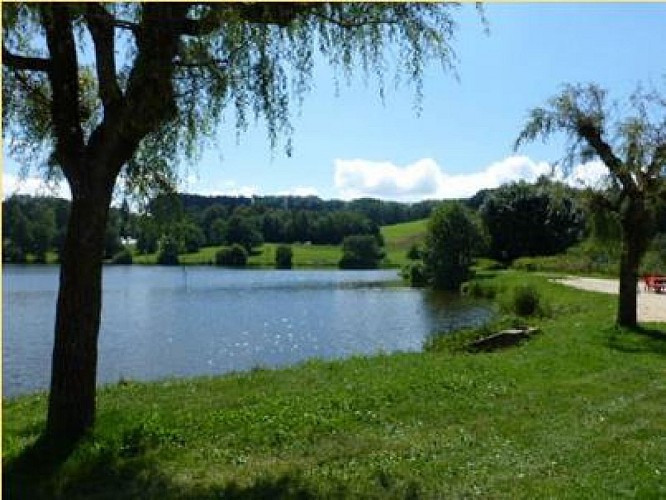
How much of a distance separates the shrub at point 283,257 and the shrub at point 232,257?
6.60 meters

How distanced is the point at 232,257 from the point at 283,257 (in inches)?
429

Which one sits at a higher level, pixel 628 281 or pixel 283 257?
pixel 628 281

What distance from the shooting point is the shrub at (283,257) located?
150750 mm

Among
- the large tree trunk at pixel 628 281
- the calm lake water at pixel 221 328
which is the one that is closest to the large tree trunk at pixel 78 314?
the calm lake water at pixel 221 328

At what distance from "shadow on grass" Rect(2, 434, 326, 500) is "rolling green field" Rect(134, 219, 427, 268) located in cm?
12713

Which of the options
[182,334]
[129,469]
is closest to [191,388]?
[129,469]

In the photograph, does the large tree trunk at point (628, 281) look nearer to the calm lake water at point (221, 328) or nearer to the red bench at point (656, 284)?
the calm lake water at point (221, 328)

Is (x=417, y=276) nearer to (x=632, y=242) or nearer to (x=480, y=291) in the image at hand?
(x=480, y=291)

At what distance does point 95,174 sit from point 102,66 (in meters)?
1.35

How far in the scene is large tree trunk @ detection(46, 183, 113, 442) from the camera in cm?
1001

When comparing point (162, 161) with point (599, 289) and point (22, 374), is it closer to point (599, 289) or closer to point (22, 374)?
point (22, 374)

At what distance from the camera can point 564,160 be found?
24312 mm

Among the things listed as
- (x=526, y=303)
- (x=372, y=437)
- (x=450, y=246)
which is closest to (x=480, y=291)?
(x=450, y=246)

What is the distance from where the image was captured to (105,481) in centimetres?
862
